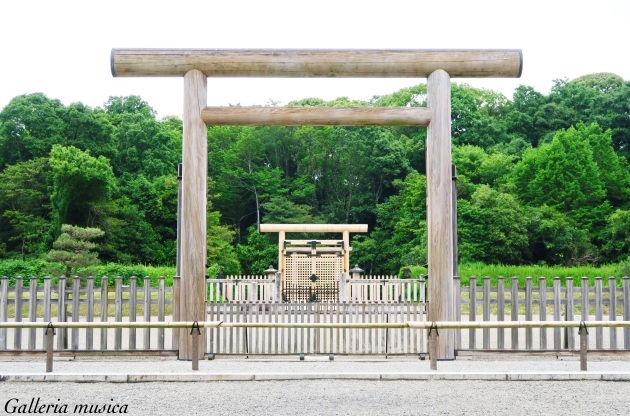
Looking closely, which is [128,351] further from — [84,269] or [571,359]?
[84,269]

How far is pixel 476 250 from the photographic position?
35.5m

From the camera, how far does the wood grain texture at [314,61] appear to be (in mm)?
10289

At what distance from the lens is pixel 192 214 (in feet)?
33.6

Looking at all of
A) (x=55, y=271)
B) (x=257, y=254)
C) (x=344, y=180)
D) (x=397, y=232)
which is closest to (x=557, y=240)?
(x=397, y=232)

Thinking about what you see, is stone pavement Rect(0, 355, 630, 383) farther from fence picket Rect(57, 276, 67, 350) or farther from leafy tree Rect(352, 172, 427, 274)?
leafy tree Rect(352, 172, 427, 274)

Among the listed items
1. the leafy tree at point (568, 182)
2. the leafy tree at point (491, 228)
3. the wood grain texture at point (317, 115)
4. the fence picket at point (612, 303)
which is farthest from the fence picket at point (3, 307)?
the leafy tree at point (568, 182)

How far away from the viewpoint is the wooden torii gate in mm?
10242

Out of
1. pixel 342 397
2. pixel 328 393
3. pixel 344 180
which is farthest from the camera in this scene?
pixel 344 180

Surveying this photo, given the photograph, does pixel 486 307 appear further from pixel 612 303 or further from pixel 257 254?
pixel 257 254

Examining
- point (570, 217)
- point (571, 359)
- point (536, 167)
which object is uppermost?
point (536, 167)

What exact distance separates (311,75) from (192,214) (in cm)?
259

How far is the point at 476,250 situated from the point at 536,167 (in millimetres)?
7075

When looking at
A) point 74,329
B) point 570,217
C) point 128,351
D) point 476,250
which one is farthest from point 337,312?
point 570,217

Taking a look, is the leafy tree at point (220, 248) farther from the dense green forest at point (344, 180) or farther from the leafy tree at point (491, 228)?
the leafy tree at point (491, 228)
